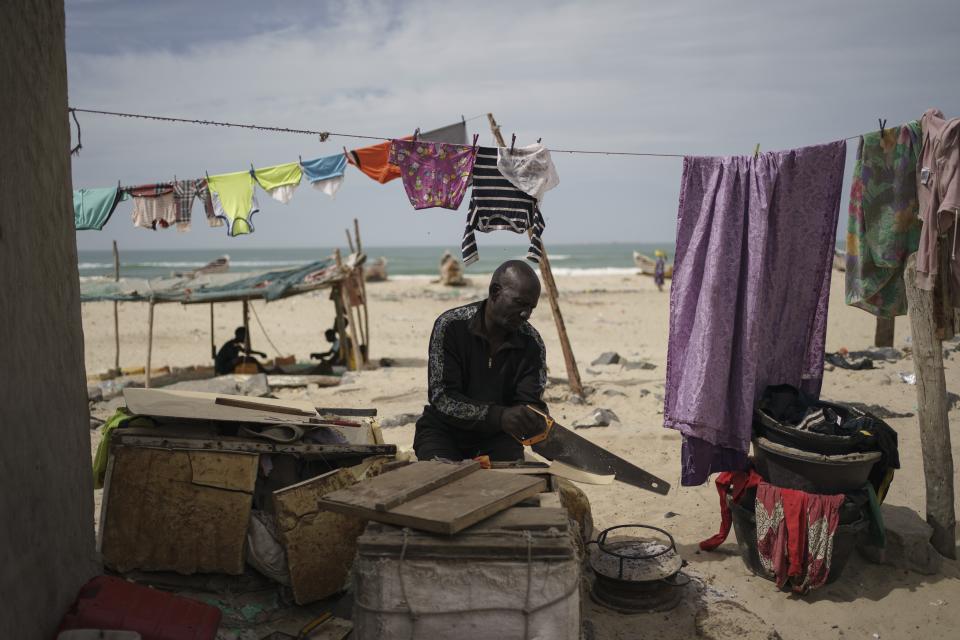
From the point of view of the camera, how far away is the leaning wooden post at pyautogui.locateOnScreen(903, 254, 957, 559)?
4.10m

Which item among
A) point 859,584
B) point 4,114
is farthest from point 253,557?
point 859,584

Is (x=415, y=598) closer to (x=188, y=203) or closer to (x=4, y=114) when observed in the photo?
(x=4, y=114)

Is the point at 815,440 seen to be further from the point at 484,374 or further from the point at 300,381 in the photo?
the point at 300,381

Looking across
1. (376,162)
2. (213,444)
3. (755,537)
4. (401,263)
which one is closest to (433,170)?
(376,162)

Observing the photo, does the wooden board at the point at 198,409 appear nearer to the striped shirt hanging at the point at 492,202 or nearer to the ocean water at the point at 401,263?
the striped shirt hanging at the point at 492,202

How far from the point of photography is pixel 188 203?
30.2 feet

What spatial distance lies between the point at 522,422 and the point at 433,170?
372cm

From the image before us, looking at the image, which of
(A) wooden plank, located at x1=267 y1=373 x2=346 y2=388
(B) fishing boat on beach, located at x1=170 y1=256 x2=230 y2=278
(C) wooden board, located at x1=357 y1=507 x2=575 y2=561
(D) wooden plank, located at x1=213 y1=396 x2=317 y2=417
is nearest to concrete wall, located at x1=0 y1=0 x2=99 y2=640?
(D) wooden plank, located at x1=213 y1=396 x2=317 y2=417

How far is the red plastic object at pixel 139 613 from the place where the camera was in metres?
2.79

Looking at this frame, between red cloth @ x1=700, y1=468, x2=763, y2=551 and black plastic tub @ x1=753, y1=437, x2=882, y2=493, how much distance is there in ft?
0.40

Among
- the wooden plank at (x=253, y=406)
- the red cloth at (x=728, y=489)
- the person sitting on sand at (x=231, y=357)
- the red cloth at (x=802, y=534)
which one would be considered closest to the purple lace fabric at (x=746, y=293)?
the red cloth at (x=728, y=489)

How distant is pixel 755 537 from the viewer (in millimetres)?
3998

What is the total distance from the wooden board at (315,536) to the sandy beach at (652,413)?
138 cm

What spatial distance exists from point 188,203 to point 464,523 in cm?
824
